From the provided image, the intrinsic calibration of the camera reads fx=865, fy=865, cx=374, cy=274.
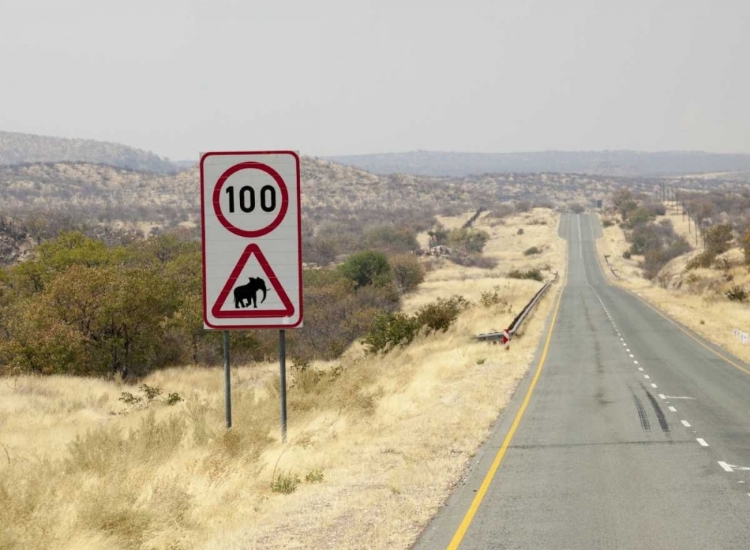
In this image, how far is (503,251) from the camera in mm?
143500

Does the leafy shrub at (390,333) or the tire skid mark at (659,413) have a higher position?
the tire skid mark at (659,413)

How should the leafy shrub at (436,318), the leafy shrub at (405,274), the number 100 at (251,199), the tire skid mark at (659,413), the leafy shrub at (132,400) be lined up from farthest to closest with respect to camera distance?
1. the leafy shrub at (405,274)
2. the leafy shrub at (436,318)
3. the leafy shrub at (132,400)
4. the tire skid mark at (659,413)
5. the number 100 at (251,199)

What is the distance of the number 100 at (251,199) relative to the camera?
1033 cm

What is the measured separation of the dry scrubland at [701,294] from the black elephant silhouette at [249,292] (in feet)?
80.8

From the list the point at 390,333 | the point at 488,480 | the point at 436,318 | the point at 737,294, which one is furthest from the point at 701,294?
the point at 488,480

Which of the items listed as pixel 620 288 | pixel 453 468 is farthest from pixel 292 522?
pixel 620 288

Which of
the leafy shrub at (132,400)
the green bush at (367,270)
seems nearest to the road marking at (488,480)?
the leafy shrub at (132,400)

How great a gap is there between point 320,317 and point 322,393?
30.7 metres

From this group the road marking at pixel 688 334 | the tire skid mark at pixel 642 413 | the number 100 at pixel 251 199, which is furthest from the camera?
the road marking at pixel 688 334

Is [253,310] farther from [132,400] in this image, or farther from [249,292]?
[132,400]

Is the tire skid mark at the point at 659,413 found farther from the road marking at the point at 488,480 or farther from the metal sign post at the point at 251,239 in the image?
the metal sign post at the point at 251,239

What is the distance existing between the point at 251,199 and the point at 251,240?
493mm

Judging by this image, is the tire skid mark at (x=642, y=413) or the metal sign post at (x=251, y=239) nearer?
the metal sign post at (x=251, y=239)

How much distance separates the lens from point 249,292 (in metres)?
10.6
